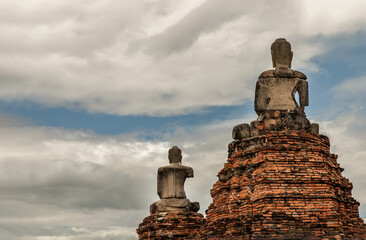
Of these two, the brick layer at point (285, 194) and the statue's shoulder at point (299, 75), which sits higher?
the statue's shoulder at point (299, 75)

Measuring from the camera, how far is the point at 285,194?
14133 mm

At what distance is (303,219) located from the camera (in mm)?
13883

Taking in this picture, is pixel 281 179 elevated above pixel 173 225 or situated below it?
below

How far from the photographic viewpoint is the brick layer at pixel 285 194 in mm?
13844

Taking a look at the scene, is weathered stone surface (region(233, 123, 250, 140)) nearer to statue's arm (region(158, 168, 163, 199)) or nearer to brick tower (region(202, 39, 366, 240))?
brick tower (region(202, 39, 366, 240))

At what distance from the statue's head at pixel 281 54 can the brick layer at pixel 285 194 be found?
2.35 metres

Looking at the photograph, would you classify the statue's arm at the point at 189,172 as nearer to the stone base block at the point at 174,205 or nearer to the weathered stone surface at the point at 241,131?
the stone base block at the point at 174,205

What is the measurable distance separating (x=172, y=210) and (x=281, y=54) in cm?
907

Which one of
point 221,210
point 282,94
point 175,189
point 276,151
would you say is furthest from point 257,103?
point 175,189

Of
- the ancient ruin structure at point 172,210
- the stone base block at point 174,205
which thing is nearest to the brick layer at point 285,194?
the ancient ruin structure at point 172,210

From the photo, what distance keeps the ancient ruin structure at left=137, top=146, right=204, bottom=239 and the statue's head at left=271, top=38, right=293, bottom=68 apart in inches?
308

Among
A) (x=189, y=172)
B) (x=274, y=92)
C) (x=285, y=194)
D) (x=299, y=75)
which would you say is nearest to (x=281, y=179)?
(x=285, y=194)

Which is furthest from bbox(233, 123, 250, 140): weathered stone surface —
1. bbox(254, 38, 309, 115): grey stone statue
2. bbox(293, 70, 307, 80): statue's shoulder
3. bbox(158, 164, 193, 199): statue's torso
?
bbox(158, 164, 193, 199): statue's torso

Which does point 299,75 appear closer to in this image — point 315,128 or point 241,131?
point 315,128
